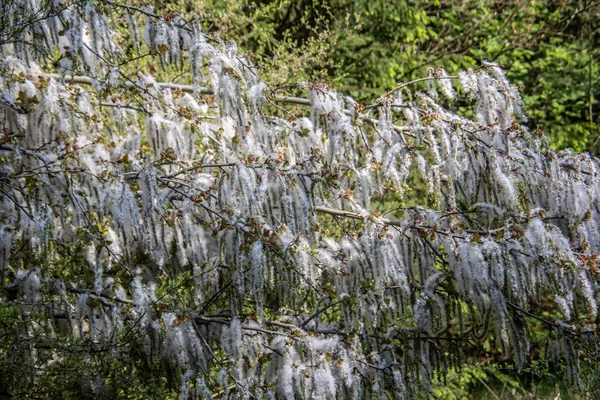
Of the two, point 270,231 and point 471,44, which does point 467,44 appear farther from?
point 270,231

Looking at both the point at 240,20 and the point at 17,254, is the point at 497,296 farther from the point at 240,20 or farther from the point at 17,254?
the point at 240,20

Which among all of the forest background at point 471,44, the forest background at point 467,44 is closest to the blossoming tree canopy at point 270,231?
the forest background at point 467,44

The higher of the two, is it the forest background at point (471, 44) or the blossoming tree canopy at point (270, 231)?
the forest background at point (471, 44)

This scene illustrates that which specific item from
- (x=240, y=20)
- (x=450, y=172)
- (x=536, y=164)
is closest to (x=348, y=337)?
(x=450, y=172)

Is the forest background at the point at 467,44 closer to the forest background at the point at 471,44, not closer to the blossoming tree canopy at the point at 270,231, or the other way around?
the forest background at the point at 471,44

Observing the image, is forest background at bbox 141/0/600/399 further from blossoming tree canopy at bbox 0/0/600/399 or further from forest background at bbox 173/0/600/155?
blossoming tree canopy at bbox 0/0/600/399

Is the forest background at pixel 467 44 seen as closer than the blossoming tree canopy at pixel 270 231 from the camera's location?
No

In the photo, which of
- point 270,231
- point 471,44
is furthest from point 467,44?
point 270,231

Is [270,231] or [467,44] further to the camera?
[467,44]

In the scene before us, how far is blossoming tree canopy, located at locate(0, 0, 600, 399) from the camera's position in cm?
232

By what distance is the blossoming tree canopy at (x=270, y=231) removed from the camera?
232cm

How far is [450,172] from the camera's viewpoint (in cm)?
268

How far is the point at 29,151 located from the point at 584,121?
7007 mm

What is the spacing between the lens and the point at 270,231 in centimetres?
238
